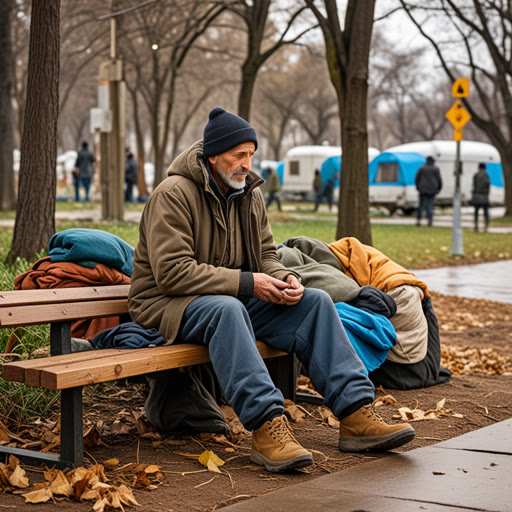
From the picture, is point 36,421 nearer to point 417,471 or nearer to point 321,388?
point 321,388

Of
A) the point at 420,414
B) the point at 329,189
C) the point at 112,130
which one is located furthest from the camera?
the point at 329,189

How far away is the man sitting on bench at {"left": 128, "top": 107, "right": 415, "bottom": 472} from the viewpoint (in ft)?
12.8

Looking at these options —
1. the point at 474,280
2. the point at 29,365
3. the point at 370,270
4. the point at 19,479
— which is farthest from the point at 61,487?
the point at 474,280

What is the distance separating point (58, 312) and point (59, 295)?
0.25 metres

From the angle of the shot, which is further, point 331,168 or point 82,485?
point 331,168

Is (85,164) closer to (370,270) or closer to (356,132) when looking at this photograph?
(356,132)

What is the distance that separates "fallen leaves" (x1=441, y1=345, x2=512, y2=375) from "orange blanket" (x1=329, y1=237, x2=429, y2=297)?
34.9 inches

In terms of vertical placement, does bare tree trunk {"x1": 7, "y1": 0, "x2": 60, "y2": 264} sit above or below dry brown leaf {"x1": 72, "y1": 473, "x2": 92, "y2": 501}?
above

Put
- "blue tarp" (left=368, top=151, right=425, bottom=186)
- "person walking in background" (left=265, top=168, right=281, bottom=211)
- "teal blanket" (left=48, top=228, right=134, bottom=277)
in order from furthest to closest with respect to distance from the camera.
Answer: "blue tarp" (left=368, top=151, right=425, bottom=186) < "person walking in background" (left=265, top=168, right=281, bottom=211) < "teal blanket" (left=48, top=228, right=134, bottom=277)

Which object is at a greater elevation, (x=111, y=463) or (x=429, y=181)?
(x=429, y=181)

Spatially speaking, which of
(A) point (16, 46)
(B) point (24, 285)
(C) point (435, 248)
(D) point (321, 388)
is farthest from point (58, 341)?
(A) point (16, 46)

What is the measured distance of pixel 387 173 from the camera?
32.3 metres

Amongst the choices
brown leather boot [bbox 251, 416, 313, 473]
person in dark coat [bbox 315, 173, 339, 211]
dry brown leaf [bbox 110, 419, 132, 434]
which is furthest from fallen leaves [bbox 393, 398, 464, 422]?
person in dark coat [bbox 315, 173, 339, 211]

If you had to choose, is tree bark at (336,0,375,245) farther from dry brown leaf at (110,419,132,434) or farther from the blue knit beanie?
dry brown leaf at (110,419,132,434)
